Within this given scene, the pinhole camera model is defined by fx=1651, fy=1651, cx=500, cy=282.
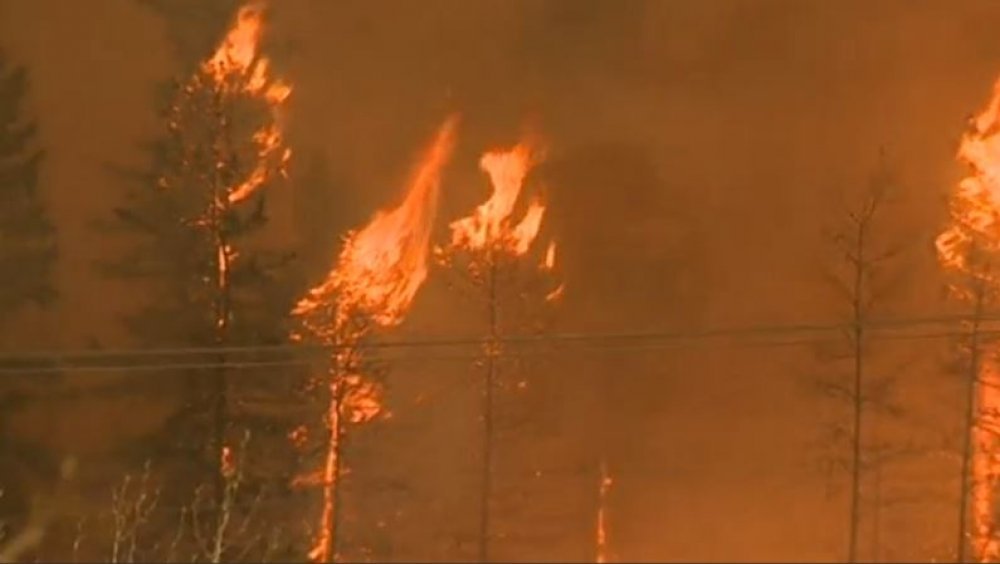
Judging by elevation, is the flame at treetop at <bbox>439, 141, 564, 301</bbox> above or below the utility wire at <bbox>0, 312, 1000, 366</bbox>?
above

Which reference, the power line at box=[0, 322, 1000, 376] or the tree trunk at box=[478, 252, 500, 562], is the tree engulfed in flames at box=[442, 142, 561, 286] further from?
the power line at box=[0, 322, 1000, 376]

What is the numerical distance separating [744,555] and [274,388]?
1131mm

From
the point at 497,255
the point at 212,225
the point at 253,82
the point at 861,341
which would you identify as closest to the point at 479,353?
the point at 497,255

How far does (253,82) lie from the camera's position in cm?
353

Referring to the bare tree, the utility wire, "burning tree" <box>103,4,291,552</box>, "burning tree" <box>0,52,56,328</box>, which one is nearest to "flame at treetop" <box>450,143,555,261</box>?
the utility wire

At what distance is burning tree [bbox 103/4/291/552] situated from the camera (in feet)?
11.6

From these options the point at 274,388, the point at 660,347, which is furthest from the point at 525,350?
the point at 274,388

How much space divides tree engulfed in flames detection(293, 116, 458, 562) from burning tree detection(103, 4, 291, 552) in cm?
11

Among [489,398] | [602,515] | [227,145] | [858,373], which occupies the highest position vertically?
[227,145]

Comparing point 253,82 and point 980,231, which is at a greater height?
point 253,82

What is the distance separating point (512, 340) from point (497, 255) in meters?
0.19

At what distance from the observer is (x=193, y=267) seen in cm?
358

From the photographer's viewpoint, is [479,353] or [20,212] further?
[479,353]

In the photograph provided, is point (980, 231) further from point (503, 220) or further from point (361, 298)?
point (361, 298)
